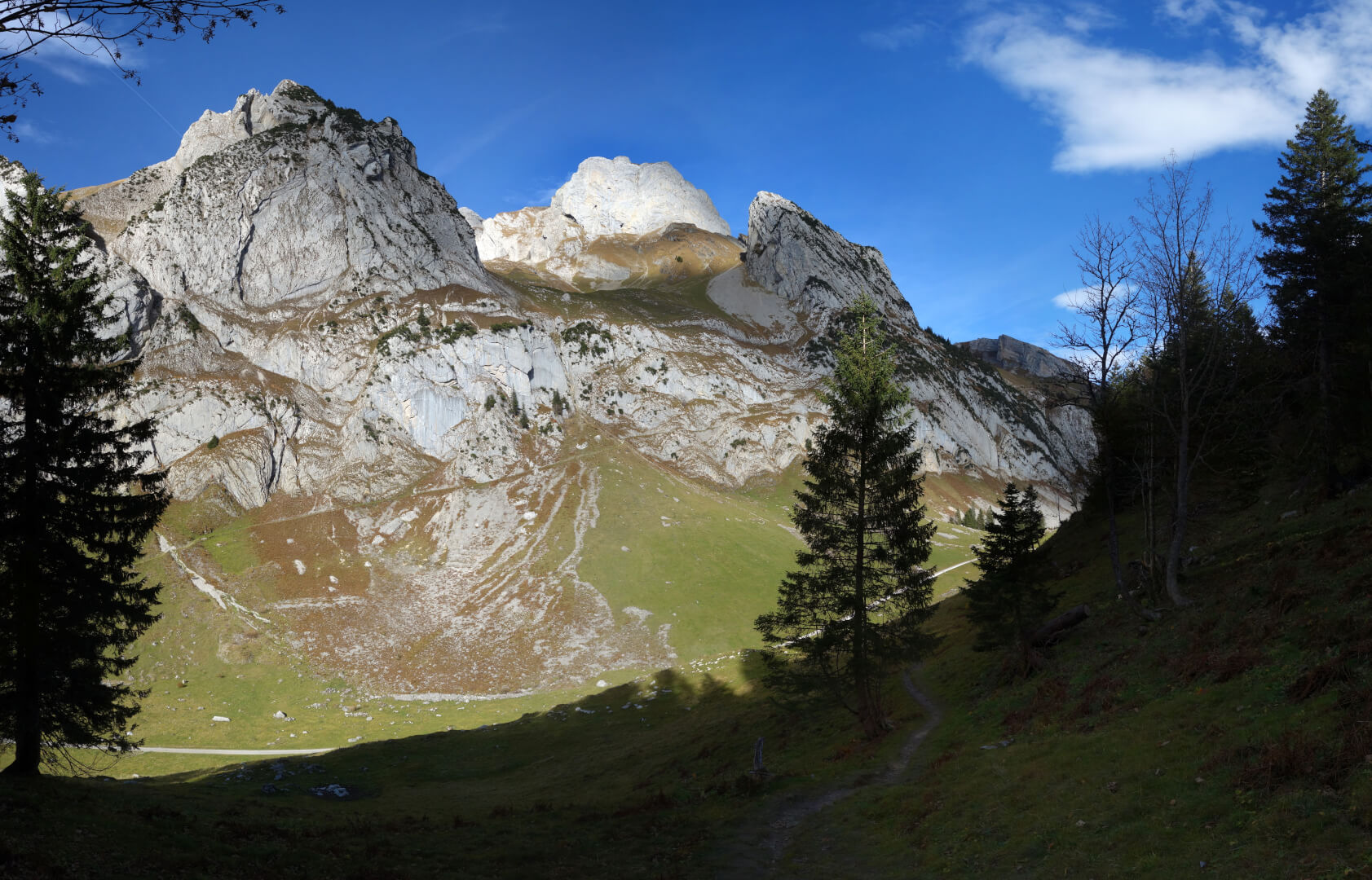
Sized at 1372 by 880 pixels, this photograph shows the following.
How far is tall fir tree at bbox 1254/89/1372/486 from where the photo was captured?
32562mm

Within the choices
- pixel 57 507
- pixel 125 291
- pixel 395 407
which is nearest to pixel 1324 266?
pixel 57 507

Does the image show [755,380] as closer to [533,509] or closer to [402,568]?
[533,509]

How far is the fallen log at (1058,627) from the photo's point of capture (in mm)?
29953

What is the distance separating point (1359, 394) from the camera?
3469 centimetres

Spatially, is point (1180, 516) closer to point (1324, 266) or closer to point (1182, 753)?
point (1182, 753)

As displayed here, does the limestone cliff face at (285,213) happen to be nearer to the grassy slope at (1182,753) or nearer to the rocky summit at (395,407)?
the rocky summit at (395,407)

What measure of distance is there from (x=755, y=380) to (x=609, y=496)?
7585 centimetres

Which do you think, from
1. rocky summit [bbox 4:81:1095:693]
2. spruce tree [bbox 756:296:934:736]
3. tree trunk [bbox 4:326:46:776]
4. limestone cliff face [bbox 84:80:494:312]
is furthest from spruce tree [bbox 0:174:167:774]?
limestone cliff face [bbox 84:80:494:312]

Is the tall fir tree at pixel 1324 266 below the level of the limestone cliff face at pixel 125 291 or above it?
below

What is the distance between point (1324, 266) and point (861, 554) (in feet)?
98.2

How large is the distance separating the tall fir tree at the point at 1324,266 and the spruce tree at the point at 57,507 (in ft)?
168

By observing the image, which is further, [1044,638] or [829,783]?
[1044,638]

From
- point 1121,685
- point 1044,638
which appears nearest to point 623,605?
point 1044,638

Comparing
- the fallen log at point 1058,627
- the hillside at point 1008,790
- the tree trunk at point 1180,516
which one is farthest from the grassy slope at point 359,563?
the tree trunk at point 1180,516
